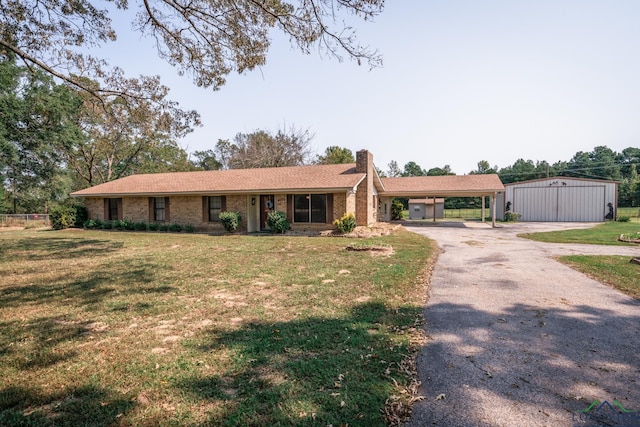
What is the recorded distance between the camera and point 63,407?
2.69m

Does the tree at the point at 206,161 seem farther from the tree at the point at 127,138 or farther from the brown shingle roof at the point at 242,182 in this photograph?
the brown shingle roof at the point at 242,182

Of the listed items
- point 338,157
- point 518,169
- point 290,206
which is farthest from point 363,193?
point 518,169

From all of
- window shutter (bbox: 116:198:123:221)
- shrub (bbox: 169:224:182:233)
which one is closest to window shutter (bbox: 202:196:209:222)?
shrub (bbox: 169:224:182:233)

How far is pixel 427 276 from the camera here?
740 centimetres

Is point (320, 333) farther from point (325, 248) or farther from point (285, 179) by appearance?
point (285, 179)

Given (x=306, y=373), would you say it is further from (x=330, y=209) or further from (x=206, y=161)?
(x=206, y=161)

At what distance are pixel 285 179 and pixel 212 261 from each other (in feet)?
32.0

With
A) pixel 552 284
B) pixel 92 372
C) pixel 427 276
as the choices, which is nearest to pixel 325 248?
pixel 427 276

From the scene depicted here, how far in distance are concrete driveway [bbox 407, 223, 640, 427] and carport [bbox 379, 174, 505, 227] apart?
16.2 metres

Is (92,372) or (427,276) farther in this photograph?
(427,276)

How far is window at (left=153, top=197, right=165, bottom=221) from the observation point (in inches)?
784

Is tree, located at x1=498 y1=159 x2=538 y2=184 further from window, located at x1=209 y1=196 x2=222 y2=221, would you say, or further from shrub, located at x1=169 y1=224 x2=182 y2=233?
shrub, located at x1=169 y1=224 x2=182 y2=233

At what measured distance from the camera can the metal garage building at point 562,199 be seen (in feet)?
81.5

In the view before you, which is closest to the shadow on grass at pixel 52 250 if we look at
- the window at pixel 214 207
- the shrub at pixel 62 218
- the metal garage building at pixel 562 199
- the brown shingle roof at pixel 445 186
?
the window at pixel 214 207
